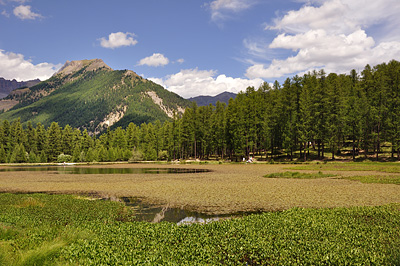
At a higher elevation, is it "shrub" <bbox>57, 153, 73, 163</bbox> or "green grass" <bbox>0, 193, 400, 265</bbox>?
"green grass" <bbox>0, 193, 400, 265</bbox>

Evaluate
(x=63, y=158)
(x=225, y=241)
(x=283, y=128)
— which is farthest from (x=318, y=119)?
(x=63, y=158)

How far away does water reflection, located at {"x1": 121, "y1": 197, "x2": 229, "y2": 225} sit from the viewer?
16.8m

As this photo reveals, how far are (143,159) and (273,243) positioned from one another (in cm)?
11122

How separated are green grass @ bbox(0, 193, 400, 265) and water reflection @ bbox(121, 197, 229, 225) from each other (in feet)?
9.03

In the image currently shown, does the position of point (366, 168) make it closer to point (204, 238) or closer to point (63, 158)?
point (204, 238)

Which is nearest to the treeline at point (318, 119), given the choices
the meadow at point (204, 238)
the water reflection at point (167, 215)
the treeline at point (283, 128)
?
the treeline at point (283, 128)

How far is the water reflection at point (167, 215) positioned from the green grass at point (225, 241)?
9.03 feet

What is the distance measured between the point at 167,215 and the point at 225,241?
8.58m

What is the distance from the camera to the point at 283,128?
84375 millimetres

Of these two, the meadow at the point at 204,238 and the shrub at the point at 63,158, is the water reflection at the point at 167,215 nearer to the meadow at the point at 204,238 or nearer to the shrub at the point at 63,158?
the meadow at the point at 204,238

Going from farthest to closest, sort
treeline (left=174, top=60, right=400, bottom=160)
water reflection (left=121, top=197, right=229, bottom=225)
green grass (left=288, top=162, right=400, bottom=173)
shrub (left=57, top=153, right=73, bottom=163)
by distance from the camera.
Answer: shrub (left=57, top=153, right=73, bottom=163)
treeline (left=174, top=60, right=400, bottom=160)
green grass (left=288, top=162, right=400, bottom=173)
water reflection (left=121, top=197, right=229, bottom=225)

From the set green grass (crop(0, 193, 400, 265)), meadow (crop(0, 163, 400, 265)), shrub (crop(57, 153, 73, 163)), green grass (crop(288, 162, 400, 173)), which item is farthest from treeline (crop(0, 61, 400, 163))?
green grass (crop(0, 193, 400, 265))

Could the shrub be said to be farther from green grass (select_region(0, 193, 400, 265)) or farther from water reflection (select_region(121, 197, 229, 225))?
green grass (select_region(0, 193, 400, 265))

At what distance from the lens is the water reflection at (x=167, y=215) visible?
1681 centimetres
